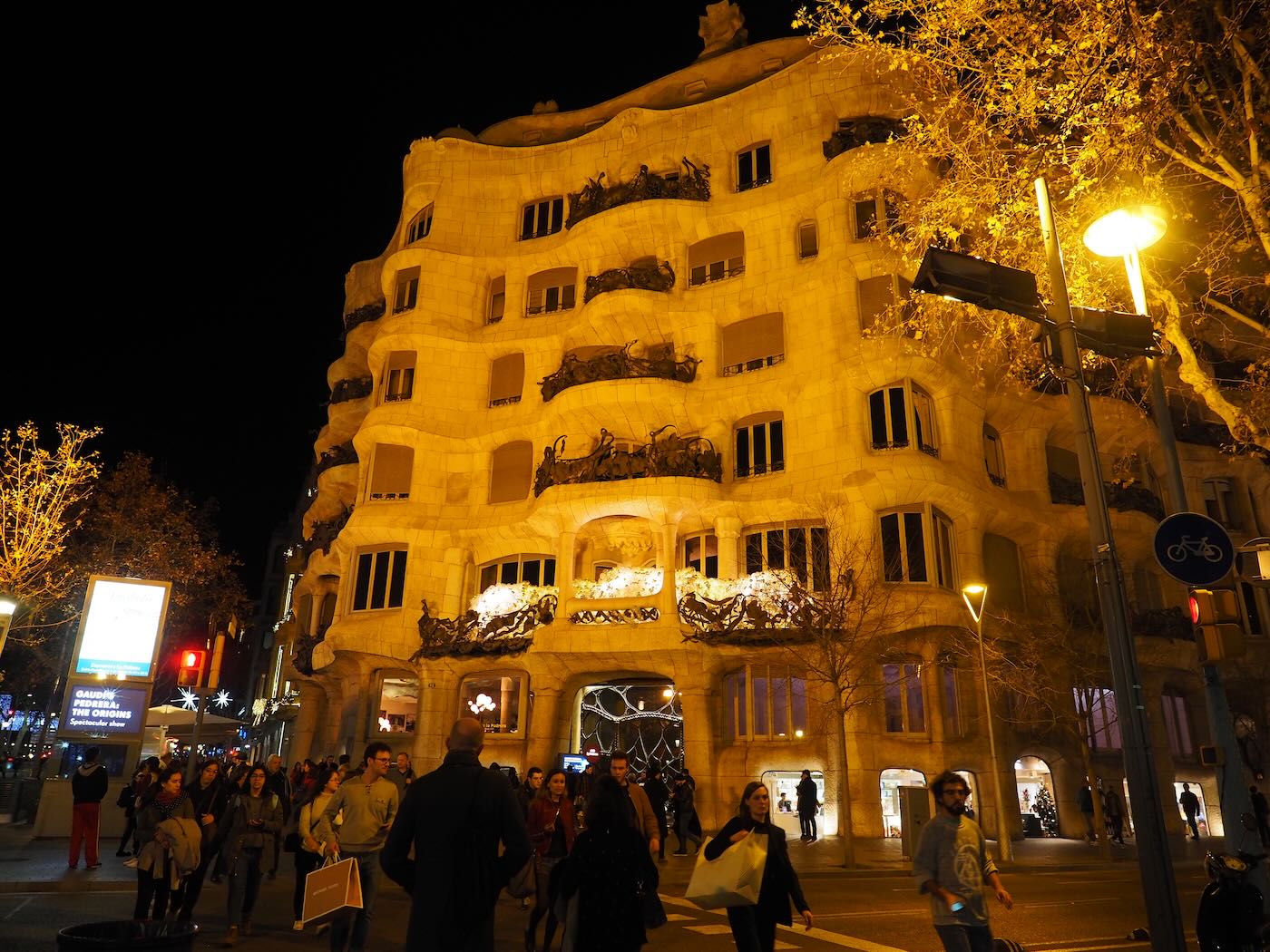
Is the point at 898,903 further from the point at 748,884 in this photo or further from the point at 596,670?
the point at 596,670

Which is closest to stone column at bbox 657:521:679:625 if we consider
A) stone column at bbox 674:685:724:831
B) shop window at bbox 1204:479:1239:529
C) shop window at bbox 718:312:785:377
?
stone column at bbox 674:685:724:831

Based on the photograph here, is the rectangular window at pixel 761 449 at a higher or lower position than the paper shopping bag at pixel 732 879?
higher

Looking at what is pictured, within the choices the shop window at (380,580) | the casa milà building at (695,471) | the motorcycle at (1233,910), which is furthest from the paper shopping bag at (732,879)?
the shop window at (380,580)

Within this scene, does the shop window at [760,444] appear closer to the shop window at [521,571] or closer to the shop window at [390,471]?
the shop window at [521,571]

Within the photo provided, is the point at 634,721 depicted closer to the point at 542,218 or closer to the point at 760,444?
the point at 760,444

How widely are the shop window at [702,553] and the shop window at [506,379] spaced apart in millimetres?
8089

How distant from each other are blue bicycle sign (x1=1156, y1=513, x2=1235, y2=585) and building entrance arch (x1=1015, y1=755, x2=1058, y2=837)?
60.8ft

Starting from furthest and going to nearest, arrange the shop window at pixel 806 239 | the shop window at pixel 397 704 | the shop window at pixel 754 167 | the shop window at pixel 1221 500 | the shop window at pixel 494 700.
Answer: the shop window at pixel 1221 500 < the shop window at pixel 754 167 < the shop window at pixel 397 704 < the shop window at pixel 806 239 < the shop window at pixel 494 700

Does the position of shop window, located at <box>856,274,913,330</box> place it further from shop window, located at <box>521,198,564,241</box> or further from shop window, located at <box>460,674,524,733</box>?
shop window, located at <box>460,674,524,733</box>

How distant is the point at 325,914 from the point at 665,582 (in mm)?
18388

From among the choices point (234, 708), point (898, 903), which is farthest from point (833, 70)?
point (234, 708)

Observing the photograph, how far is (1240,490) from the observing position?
106 ft

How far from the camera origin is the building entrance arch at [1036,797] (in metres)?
25.1

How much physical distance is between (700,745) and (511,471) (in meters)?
11.1
